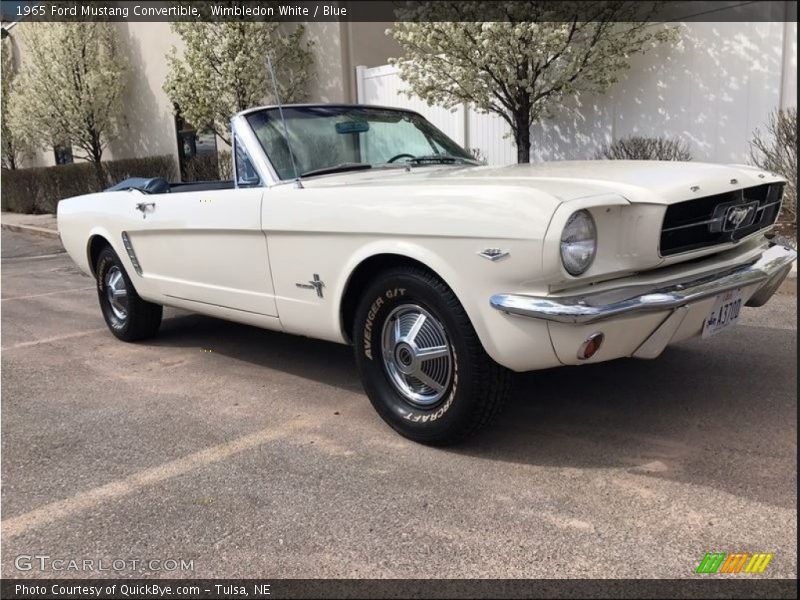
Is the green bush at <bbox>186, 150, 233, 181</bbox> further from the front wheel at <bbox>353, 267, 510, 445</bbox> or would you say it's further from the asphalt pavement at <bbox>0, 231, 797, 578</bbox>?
the front wheel at <bbox>353, 267, 510, 445</bbox>

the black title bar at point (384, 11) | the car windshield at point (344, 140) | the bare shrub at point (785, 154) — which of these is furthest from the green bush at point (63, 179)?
the car windshield at point (344, 140)

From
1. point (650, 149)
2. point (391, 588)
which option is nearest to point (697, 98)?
point (650, 149)

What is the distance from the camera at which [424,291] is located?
315 centimetres

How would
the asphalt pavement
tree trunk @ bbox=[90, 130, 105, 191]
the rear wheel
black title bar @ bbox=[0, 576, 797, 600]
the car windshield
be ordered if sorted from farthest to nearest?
tree trunk @ bbox=[90, 130, 105, 191] → the rear wheel → the car windshield → the asphalt pavement → black title bar @ bbox=[0, 576, 797, 600]

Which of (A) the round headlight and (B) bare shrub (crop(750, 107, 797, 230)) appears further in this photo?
(B) bare shrub (crop(750, 107, 797, 230))

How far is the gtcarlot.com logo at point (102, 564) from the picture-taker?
2.52 m

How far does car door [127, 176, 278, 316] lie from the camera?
4.00 m

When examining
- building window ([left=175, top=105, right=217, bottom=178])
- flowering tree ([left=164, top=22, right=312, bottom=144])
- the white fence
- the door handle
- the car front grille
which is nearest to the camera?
the car front grille

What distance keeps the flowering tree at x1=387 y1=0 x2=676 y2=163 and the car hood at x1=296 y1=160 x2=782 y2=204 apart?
516 centimetres

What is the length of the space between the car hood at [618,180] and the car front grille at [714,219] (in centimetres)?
5

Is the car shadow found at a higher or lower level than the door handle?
lower

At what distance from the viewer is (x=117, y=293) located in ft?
18.6

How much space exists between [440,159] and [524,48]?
180 inches

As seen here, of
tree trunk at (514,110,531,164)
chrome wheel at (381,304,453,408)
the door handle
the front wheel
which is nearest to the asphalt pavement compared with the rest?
the front wheel
